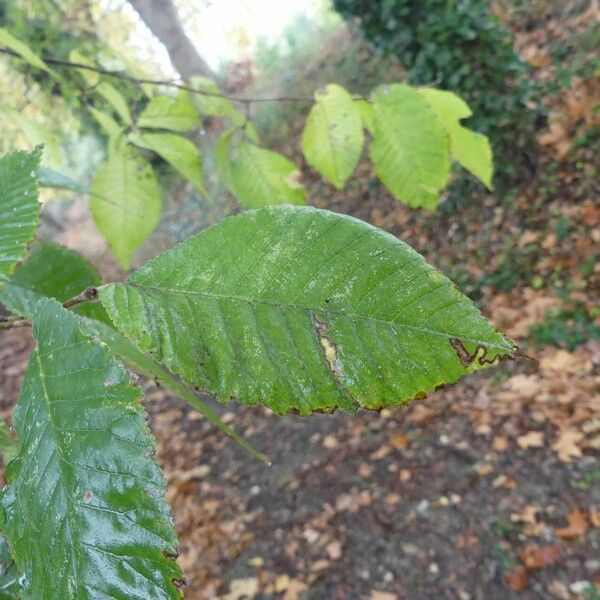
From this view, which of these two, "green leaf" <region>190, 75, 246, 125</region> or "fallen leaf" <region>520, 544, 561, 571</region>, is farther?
"fallen leaf" <region>520, 544, 561, 571</region>

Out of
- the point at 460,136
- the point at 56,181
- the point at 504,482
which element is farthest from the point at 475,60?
the point at 56,181

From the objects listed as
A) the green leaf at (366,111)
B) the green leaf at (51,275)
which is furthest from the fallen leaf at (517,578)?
the green leaf at (51,275)

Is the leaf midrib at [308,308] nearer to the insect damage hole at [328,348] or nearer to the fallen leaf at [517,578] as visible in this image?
the insect damage hole at [328,348]

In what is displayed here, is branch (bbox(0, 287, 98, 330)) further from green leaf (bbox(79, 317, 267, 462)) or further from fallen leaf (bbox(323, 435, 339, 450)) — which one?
fallen leaf (bbox(323, 435, 339, 450))

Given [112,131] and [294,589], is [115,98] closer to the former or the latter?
[112,131]

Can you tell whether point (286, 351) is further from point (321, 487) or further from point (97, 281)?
point (321, 487)

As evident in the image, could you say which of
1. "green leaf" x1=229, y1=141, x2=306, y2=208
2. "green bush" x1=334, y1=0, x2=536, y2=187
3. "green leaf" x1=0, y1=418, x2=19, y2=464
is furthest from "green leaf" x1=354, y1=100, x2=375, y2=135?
"green bush" x1=334, y1=0, x2=536, y2=187

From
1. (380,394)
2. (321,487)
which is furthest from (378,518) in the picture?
(380,394)
